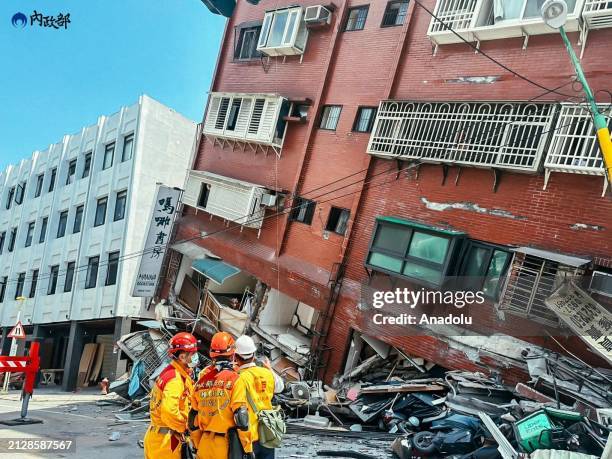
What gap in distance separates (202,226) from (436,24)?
10244 millimetres

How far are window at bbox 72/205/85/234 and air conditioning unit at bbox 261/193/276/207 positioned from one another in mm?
14443

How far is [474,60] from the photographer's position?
43.0 ft

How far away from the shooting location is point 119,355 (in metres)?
22.0

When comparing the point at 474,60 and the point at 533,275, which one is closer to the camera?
the point at 533,275

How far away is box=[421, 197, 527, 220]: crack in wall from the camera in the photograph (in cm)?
1179

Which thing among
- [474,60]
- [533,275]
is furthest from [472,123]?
[533,275]

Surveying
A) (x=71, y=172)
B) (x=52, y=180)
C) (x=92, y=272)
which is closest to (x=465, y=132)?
(x=92, y=272)

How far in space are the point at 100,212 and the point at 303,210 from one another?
14.1 m

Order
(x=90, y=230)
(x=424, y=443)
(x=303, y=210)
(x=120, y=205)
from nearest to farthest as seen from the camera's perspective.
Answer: (x=424, y=443) → (x=303, y=210) → (x=120, y=205) → (x=90, y=230)

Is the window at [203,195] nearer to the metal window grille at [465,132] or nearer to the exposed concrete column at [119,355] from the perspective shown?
the metal window grille at [465,132]

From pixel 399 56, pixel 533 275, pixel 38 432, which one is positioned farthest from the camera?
pixel 399 56

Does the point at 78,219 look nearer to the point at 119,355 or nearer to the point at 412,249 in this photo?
the point at 119,355

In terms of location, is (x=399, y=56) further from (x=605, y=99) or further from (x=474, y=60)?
(x=605, y=99)

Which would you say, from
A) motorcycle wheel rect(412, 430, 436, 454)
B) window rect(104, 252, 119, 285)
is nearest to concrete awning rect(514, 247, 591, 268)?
motorcycle wheel rect(412, 430, 436, 454)
